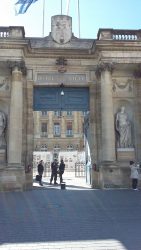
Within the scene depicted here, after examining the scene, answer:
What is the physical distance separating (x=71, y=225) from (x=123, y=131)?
10218 millimetres

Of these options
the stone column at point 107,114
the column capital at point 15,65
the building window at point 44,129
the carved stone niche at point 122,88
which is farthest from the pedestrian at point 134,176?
the building window at point 44,129

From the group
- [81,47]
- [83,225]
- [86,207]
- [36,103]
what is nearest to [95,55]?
[81,47]

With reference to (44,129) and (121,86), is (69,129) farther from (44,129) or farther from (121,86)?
(121,86)

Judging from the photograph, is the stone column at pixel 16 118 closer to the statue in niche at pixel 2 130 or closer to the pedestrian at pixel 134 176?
the statue in niche at pixel 2 130

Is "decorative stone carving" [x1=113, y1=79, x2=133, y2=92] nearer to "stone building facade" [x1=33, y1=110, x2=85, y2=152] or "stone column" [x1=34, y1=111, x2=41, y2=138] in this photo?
"stone building facade" [x1=33, y1=110, x2=85, y2=152]

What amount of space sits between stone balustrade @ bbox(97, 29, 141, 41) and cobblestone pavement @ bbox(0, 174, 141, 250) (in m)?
9.20

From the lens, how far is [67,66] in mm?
17984

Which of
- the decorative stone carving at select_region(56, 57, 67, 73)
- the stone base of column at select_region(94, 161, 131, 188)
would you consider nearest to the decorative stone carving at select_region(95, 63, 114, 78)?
the decorative stone carving at select_region(56, 57, 67, 73)

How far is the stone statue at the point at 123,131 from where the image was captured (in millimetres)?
17031

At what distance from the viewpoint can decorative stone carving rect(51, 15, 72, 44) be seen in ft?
59.6

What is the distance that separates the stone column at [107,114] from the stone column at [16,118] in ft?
12.9

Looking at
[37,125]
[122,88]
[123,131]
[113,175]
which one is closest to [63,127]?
[37,125]

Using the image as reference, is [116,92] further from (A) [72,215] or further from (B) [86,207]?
(A) [72,215]

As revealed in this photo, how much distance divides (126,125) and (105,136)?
1446mm
